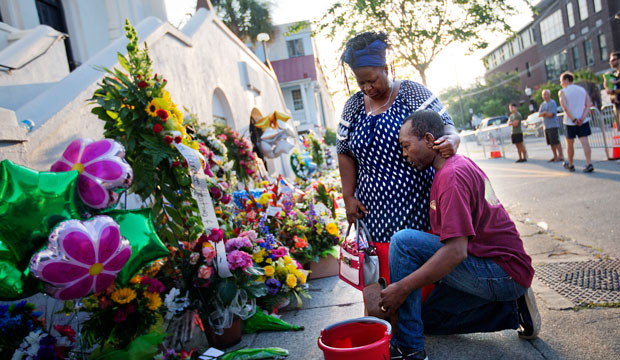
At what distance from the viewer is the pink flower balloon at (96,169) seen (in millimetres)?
2113

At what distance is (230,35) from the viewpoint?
10938 millimetres

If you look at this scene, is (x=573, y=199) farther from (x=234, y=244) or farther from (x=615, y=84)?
(x=234, y=244)

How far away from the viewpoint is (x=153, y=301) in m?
2.55

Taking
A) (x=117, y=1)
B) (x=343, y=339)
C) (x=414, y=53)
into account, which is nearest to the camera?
(x=343, y=339)

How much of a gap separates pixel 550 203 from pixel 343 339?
539 centimetres

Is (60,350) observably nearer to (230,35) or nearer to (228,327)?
(228,327)

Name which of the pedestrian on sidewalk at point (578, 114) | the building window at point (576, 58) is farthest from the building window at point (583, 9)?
the pedestrian on sidewalk at point (578, 114)

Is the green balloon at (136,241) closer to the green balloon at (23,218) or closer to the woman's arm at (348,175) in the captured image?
the green balloon at (23,218)

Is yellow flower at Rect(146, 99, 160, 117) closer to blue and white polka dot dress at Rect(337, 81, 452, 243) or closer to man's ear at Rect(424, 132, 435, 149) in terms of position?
blue and white polka dot dress at Rect(337, 81, 452, 243)

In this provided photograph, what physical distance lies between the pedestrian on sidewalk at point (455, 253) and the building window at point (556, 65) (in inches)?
1733

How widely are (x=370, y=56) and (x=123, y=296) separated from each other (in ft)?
6.17

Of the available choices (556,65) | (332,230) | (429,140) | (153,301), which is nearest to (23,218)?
(153,301)

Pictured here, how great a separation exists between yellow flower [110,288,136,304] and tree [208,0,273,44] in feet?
97.3

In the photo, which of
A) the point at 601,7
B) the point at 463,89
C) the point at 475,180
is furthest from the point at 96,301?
the point at 463,89
